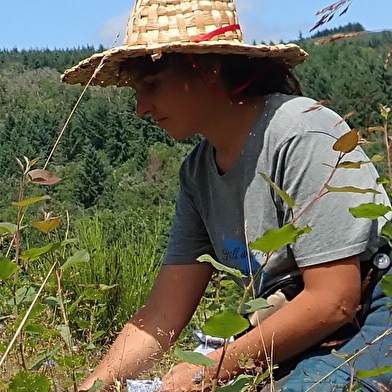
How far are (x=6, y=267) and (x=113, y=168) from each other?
825cm

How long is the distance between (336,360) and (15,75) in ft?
72.2

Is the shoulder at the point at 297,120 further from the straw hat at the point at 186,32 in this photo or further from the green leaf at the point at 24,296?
the green leaf at the point at 24,296

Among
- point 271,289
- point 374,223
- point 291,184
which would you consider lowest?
point 271,289

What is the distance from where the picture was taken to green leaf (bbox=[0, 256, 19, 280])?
862mm

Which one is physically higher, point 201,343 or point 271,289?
point 271,289

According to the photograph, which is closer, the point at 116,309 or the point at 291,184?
the point at 291,184

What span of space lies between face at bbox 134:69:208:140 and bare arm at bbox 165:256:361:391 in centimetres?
43

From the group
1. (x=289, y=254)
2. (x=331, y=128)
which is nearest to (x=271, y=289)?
(x=289, y=254)

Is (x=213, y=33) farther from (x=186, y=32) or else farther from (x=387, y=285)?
(x=387, y=285)

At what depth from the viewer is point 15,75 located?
2230 centimetres

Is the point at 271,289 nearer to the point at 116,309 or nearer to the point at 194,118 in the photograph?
the point at 194,118

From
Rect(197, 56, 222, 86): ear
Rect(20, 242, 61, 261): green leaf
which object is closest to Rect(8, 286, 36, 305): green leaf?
Rect(20, 242, 61, 261): green leaf

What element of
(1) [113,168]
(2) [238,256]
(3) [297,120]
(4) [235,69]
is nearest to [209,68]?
(4) [235,69]

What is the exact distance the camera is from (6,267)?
86 centimetres
